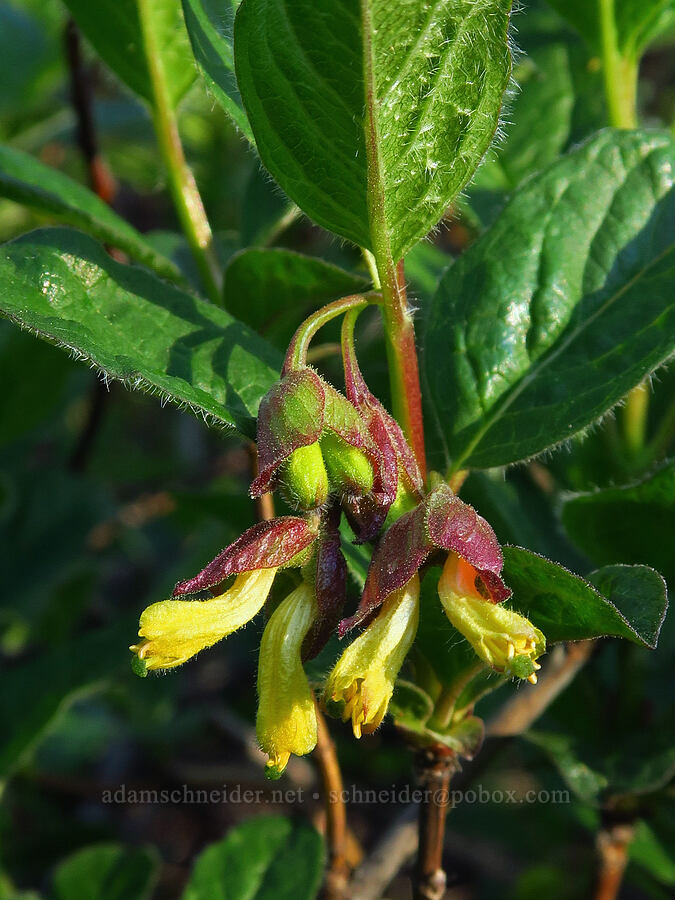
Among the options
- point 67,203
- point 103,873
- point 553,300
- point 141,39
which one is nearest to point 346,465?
point 553,300

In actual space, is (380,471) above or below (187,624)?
above

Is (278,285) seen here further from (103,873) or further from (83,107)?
(103,873)

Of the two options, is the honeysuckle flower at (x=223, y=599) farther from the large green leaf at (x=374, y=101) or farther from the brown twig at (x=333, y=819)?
the brown twig at (x=333, y=819)

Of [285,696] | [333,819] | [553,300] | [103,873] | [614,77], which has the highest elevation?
[614,77]

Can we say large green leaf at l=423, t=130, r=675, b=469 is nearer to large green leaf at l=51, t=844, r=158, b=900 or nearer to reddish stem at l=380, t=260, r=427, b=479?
reddish stem at l=380, t=260, r=427, b=479

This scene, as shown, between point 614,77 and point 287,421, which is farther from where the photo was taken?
point 614,77

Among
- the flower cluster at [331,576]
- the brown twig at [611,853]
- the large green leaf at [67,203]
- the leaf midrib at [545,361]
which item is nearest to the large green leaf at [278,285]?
the large green leaf at [67,203]

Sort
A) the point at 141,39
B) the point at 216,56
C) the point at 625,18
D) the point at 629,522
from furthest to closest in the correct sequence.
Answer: the point at 625,18 → the point at 141,39 → the point at 629,522 → the point at 216,56

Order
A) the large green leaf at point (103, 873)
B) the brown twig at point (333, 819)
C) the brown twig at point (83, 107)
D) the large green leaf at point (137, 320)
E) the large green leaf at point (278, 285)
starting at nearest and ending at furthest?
the large green leaf at point (137, 320) < the large green leaf at point (278, 285) < the brown twig at point (333, 819) < the large green leaf at point (103, 873) < the brown twig at point (83, 107)

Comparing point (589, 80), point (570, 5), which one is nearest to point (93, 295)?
point (570, 5)
